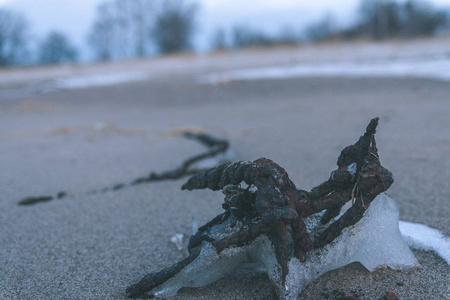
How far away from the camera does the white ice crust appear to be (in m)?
1.01

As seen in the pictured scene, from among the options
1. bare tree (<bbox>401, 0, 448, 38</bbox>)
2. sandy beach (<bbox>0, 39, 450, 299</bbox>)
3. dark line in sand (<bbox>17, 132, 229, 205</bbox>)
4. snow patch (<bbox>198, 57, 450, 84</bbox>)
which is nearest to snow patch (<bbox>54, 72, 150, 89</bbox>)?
snow patch (<bbox>198, 57, 450, 84</bbox>)

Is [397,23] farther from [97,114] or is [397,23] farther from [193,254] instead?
[193,254]

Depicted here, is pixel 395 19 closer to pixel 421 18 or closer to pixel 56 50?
pixel 421 18

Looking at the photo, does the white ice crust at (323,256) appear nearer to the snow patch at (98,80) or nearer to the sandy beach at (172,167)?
the sandy beach at (172,167)

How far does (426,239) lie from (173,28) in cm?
1746

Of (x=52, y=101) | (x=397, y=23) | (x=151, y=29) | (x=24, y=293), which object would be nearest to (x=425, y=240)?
(x=24, y=293)

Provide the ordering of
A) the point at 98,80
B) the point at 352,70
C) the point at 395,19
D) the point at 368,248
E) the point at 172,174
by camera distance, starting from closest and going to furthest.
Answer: the point at 368,248 < the point at 172,174 < the point at 352,70 < the point at 98,80 < the point at 395,19

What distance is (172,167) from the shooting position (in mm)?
2406

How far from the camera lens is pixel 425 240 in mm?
1285

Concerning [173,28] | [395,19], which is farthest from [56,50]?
[395,19]

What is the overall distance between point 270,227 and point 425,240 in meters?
0.62

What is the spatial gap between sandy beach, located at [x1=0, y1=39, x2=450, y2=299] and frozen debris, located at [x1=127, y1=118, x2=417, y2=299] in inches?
2.0

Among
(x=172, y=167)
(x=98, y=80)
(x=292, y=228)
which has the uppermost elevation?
(x=292, y=228)

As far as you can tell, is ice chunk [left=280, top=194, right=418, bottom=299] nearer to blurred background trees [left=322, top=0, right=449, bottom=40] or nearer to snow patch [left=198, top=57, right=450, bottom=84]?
snow patch [left=198, top=57, right=450, bottom=84]
